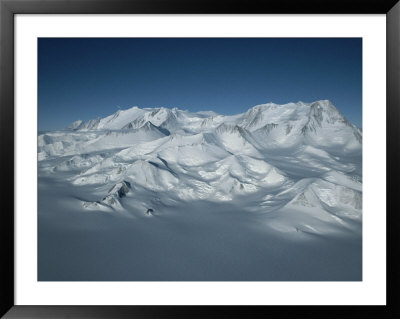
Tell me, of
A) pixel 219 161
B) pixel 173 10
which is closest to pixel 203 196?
pixel 219 161

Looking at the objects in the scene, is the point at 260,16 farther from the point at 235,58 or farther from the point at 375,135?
the point at 375,135

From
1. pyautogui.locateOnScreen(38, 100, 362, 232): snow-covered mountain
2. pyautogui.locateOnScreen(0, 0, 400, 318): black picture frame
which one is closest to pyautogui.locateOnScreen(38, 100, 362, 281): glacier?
pyautogui.locateOnScreen(38, 100, 362, 232): snow-covered mountain

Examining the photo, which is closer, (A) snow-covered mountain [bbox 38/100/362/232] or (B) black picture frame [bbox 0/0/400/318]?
(B) black picture frame [bbox 0/0/400/318]

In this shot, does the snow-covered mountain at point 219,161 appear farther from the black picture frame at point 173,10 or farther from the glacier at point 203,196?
the black picture frame at point 173,10

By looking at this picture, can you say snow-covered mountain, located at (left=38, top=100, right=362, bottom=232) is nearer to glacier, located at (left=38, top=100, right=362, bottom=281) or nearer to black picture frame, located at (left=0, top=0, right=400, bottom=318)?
glacier, located at (left=38, top=100, right=362, bottom=281)

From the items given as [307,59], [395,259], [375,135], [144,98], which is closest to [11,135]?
[144,98]

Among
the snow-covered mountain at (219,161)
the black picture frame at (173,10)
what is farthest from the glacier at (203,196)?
the black picture frame at (173,10)

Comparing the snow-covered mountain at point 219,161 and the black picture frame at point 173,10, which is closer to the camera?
the black picture frame at point 173,10
